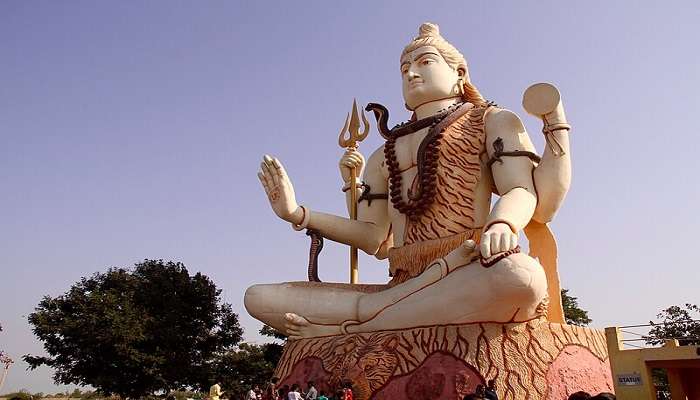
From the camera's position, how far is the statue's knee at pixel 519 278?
5195 mm

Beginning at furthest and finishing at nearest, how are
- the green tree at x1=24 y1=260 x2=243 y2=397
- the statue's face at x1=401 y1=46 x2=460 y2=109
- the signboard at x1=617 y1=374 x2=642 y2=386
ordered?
the green tree at x1=24 y1=260 x2=243 y2=397
the statue's face at x1=401 y1=46 x2=460 y2=109
the signboard at x1=617 y1=374 x2=642 y2=386

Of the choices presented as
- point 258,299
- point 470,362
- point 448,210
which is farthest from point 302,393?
point 448,210

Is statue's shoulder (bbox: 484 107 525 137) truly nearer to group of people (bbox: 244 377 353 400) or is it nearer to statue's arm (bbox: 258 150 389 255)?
statue's arm (bbox: 258 150 389 255)

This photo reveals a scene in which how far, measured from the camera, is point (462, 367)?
5.18 metres

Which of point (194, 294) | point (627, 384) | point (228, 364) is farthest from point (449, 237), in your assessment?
point (228, 364)

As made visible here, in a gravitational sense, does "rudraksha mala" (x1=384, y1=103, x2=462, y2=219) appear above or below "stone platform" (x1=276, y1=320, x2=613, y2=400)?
above

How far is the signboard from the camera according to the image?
165 inches

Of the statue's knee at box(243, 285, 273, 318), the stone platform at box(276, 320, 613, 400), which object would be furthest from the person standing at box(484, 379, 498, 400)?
the statue's knee at box(243, 285, 273, 318)

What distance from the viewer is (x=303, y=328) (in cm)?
645

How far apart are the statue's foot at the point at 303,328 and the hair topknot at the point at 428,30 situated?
372 centimetres

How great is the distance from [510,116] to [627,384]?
3.22 metres

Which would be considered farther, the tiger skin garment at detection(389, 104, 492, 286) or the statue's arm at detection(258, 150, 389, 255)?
the statue's arm at detection(258, 150, 389, 255)

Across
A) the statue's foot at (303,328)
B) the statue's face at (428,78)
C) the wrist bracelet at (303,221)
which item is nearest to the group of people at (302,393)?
the statue's foot at (303,328)

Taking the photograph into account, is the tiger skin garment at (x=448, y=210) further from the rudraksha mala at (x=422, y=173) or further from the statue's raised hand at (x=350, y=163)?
the statue's raised hand at (x=350, y=163)
